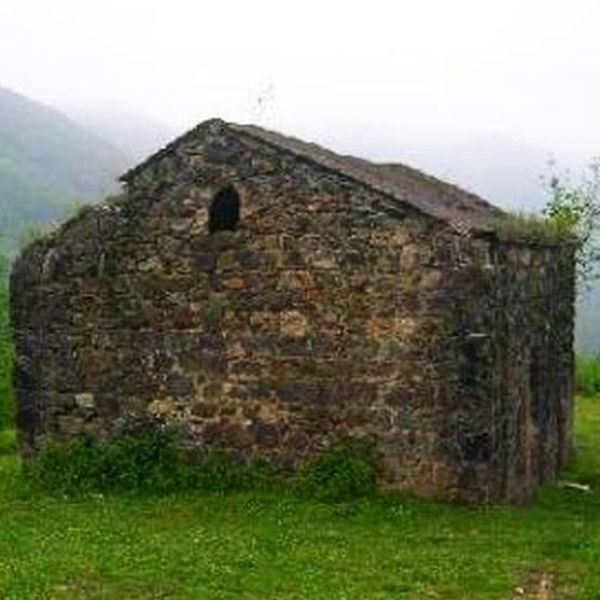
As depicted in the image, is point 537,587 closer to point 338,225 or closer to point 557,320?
point 338,225

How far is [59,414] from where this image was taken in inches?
770

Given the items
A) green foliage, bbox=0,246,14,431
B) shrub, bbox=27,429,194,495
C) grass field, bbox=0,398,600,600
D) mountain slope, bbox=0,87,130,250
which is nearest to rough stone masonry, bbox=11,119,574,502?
shrub, bbox=27,429,194,495

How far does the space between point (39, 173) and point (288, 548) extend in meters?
155

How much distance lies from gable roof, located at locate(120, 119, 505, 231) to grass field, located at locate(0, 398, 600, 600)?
13.3 feet

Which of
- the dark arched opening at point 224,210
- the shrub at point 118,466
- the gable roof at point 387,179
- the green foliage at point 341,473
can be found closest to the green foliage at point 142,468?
the shrub at point 118,466

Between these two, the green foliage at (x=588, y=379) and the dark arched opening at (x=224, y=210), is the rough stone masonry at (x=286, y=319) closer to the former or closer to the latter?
the dark arched opening at (x=224, y=210)

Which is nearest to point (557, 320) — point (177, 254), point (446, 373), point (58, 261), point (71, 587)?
point (446, 373)

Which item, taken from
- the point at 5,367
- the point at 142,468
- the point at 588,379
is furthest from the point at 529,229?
the point at 5,367

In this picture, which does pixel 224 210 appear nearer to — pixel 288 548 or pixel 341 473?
pixel 341 473

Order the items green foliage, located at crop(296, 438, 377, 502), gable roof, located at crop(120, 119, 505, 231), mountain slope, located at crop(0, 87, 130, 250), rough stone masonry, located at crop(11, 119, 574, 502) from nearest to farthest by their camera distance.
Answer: rough stone masonry, located at crop(11, 119, 574, 502) < green foliage, located at crop(296, 438, 377, 502) < gable roof, located at crop(120, 119, 505, 231) < mountain slope, located at crop(0, 87, 130, 250)

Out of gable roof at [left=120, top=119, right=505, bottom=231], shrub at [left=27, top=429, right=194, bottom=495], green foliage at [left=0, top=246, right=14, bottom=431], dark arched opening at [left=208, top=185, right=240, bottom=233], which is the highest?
gable roof at [left=120, top=119, right=505, bottom=231]

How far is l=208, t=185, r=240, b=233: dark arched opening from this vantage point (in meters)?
18.6

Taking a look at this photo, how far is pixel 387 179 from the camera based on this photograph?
20.9 meters

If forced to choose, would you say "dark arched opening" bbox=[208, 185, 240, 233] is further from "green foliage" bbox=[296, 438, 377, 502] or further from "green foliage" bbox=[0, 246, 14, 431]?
"green foliage" bbox=[0, 246, 14, 431]
